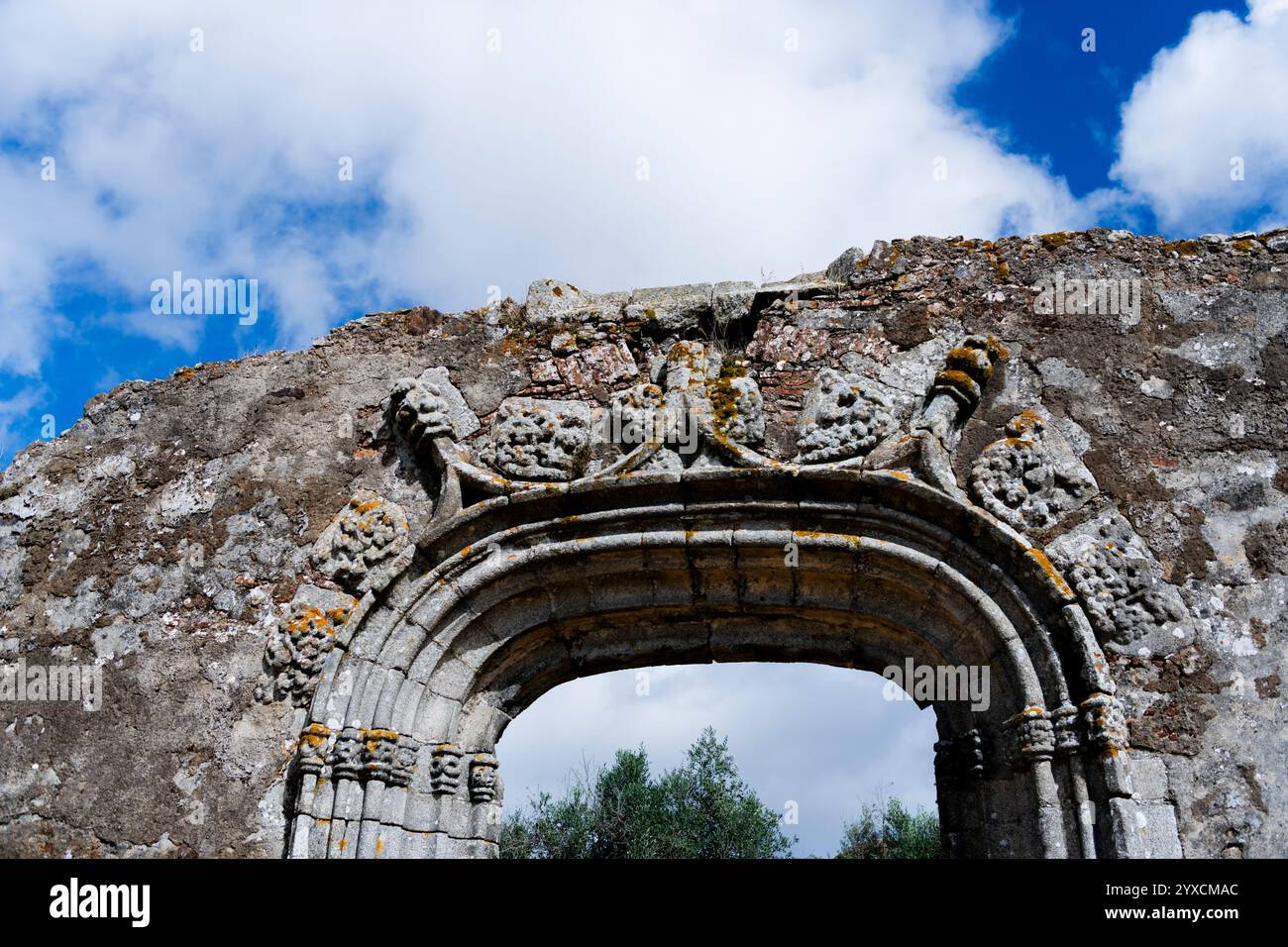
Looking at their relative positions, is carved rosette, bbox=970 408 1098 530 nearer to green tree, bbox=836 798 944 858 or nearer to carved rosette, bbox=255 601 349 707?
carved rosette, bbox=255 601 349 707

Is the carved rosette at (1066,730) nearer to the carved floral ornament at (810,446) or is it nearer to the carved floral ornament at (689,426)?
the carved floral ornament at (810,446)

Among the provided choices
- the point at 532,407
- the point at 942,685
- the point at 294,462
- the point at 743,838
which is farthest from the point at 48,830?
the point at 743,838

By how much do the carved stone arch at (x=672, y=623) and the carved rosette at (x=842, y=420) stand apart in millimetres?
172

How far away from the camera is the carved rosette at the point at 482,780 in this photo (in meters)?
5.58

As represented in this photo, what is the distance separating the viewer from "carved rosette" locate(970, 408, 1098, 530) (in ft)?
17.2

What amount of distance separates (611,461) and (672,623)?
84 cm

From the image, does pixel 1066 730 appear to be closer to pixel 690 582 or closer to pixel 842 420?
pixel 842 420

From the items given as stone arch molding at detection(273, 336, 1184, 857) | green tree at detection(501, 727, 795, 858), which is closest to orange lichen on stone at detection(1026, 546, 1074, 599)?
stone arch molding at detection(273, 336, 1184, 857)

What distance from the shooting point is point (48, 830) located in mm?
5477

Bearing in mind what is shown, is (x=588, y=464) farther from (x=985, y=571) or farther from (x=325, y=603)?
(x=985, y=571)

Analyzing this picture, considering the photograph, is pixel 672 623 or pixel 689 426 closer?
pixel 689 426

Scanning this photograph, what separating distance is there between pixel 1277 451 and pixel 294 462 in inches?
180

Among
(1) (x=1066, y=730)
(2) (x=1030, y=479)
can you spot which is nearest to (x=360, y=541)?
(2) (x=1030, y=479)

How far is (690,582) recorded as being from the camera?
5734 mm
